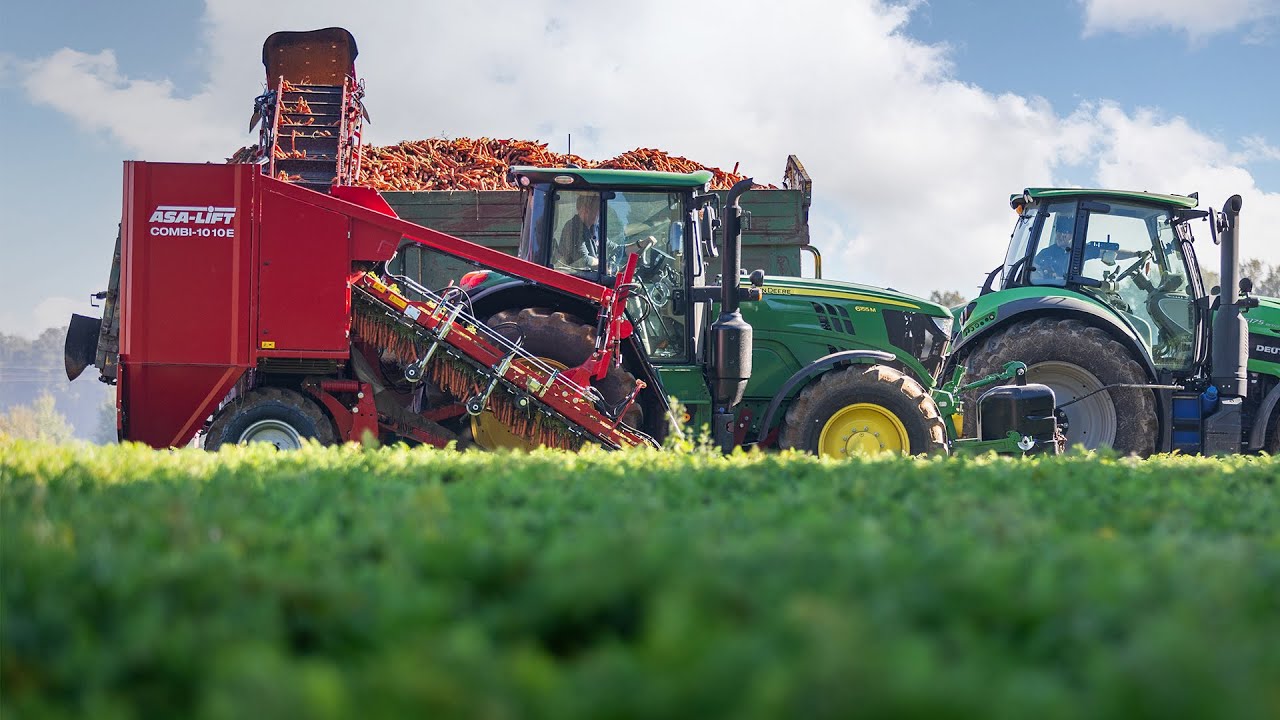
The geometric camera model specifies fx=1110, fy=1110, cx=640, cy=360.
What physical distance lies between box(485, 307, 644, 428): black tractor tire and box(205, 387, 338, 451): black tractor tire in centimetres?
152

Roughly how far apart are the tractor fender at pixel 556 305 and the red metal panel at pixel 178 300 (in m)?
1.81

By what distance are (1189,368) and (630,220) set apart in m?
6.13

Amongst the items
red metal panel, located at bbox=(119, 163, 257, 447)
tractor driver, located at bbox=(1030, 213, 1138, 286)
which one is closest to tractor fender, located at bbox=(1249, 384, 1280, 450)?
tractor driver, located at bbox=(1030, 213, 1138, 286)

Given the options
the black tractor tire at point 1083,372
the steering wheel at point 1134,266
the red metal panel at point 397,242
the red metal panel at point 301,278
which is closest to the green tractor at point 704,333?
the red metal panel at point 397,242

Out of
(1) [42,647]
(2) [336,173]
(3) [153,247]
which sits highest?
(2) [336,173]

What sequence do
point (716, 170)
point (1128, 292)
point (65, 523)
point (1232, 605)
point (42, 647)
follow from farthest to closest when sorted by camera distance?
point (716, 170)
point (1128, 292)
point (65, 523)
point (1232, 605)
point (42, 647)

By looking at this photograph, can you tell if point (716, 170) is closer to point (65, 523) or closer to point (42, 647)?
point (65, 523)

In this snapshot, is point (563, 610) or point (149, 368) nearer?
point (563, 610)

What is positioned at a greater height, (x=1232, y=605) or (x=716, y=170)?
(x=716, y=170)

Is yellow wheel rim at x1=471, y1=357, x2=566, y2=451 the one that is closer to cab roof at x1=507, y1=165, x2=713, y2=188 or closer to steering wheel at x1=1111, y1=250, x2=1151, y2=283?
cab roof at x1=507, y1=165, x2=713, y2=188

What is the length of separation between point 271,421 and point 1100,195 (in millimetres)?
7988

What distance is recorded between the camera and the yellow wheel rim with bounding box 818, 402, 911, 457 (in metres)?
8.73

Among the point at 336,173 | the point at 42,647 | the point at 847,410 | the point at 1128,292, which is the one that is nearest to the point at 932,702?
the point at 42,647

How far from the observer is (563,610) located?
2145mm
